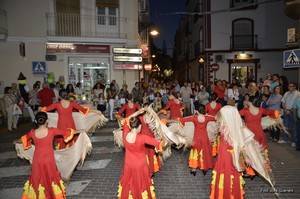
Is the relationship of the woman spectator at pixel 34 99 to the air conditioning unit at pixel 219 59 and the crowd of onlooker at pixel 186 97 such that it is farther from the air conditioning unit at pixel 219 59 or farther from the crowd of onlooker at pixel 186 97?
the air conditioning unit at pixel 219 59

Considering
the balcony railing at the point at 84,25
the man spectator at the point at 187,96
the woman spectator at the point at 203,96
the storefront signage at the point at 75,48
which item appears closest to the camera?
the woman spectator at the point at 203,96

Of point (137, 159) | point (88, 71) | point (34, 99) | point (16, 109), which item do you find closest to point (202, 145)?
point (137, 159)

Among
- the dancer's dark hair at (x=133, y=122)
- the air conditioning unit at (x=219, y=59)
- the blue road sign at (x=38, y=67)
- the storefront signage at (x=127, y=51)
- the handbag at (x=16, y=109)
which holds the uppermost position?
the air conditioning unit at (x=219, y=59)

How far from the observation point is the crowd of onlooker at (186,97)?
12.0 metres

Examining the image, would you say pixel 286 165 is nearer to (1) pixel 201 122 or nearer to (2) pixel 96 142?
(1) pixel 201 122

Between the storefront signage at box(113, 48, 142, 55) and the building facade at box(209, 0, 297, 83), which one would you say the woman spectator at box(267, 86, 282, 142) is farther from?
the building facade at box(209, 0, 297, 83)

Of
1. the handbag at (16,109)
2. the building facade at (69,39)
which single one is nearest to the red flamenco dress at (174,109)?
the handbag at (16,109)

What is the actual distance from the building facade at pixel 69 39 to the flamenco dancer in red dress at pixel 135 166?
1838cm

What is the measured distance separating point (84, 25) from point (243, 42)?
16480 mm

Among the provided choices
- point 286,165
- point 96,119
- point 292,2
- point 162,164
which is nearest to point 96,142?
point 96,119

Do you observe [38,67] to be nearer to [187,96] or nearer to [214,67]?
[187,96]

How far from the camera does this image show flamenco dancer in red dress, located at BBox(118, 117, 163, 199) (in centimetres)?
549

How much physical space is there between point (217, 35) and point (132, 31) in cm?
1215

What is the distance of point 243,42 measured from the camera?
114 ft
